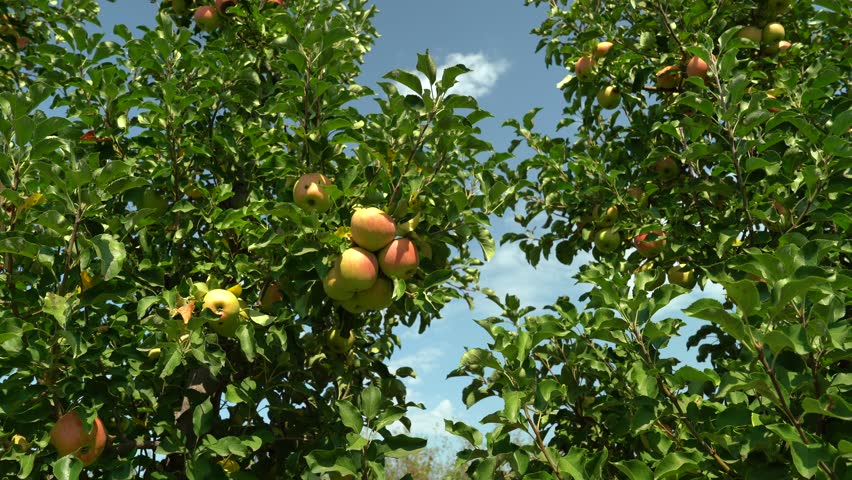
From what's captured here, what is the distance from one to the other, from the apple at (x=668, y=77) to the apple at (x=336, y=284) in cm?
345

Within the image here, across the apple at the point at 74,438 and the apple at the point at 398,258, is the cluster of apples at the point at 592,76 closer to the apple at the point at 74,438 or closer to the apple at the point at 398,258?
the apple at the point at 398,258

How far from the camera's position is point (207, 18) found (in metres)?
5.39

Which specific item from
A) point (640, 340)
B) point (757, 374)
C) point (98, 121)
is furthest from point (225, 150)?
point (757, 374)

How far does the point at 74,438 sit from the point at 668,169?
427 cm

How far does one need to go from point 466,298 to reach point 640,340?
2.06m

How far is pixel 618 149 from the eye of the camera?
5.09m

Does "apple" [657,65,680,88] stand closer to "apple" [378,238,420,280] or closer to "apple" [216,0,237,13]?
"apple" [378,238,420,280]

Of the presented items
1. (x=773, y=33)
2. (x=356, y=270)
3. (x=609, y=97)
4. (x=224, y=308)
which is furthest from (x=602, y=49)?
(x=224, y=308)

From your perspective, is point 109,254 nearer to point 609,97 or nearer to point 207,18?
point 207,18

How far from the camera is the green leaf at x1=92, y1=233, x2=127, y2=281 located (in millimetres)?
2477

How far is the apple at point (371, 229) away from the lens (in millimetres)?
2920

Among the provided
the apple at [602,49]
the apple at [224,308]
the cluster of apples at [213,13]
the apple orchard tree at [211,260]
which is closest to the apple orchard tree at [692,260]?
the apple at [602,49]

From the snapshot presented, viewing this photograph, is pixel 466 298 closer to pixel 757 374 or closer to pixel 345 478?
pixel 345 478

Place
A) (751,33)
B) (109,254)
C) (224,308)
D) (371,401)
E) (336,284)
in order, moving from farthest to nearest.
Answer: (751,33), (224,308), (336,284), (371,401), (109,254)
